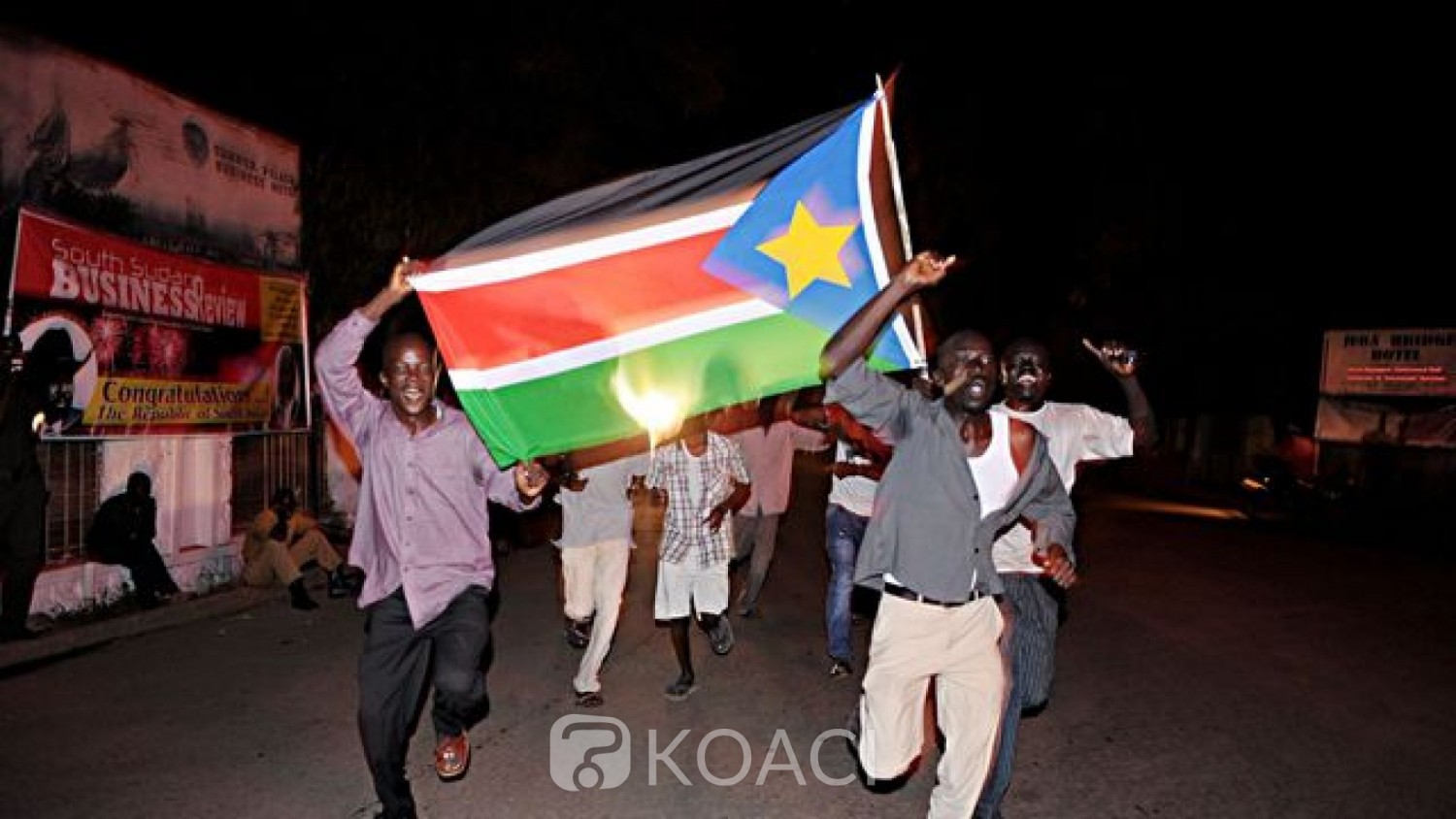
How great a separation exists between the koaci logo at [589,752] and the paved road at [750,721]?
0.07m

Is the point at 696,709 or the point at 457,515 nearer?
the point at 457,515

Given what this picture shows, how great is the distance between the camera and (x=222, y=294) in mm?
10086

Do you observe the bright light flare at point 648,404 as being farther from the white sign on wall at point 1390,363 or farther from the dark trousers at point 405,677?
the white sign on wall at point 1390,363

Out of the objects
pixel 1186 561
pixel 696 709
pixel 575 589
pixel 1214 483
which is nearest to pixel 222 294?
pixel 575 589

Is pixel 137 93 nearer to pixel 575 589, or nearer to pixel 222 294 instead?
pixel 222 294

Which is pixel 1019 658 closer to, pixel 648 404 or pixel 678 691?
pixel 648 404

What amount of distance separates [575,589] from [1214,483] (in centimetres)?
2341

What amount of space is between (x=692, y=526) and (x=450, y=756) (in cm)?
251

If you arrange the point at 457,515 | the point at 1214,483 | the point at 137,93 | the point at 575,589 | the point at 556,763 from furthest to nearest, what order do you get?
the point at 1214,483 → the point at 137,93 → the point at 575,589 → the point at 556,763 → the point at 457,515

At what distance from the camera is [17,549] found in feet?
25.5

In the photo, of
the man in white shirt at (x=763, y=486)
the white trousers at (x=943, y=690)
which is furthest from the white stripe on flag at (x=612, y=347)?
the man in white shirt at (x=763, y=486)

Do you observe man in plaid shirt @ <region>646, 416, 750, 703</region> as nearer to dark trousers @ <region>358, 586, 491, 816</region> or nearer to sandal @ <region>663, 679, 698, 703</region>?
sandal @ <region>663, 679, 698, 703</region>

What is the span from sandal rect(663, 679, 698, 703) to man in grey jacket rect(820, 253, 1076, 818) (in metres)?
2.50

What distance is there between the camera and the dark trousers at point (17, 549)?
25.4 feet
